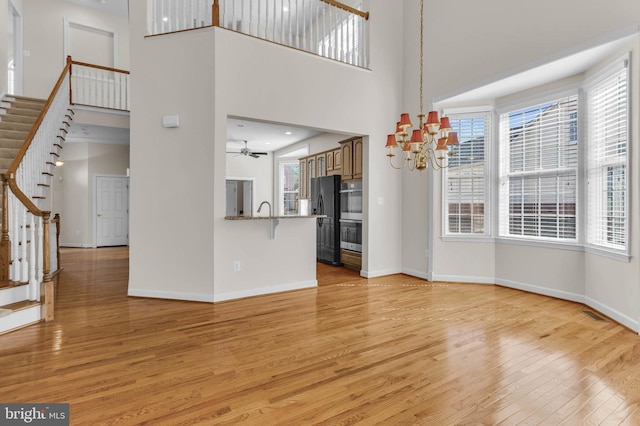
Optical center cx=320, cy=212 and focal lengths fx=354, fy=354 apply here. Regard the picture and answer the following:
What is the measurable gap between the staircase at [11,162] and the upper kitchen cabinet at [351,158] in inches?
175

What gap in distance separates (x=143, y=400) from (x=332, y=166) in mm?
5437

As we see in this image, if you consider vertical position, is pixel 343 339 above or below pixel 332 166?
below

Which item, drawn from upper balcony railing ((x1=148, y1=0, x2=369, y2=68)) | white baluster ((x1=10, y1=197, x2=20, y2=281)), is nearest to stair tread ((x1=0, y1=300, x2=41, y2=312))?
white baluster ((x1=10, y1=197, x2=20, y2=281))

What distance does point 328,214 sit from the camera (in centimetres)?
685

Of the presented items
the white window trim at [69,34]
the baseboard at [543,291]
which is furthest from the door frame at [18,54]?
the baseboard at [543,291]

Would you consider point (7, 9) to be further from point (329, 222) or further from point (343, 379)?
point (343, 379)

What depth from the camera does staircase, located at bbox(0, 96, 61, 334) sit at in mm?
3137

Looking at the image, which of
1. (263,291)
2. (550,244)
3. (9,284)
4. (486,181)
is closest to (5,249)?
(9,284)

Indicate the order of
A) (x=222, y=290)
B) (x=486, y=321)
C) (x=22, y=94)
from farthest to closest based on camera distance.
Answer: (x=22, y=94) → (x=222, y=290) → (x=486, y=321)

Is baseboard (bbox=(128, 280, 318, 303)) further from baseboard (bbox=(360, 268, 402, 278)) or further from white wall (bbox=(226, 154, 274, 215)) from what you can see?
white wall (bbox=(226, 154, 274, 215))

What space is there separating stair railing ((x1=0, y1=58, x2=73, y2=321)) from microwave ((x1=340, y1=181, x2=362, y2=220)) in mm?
4184

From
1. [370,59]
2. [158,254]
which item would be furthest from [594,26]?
[158,254]

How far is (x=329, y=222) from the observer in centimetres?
689

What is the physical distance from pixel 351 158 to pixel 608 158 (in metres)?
3.53
